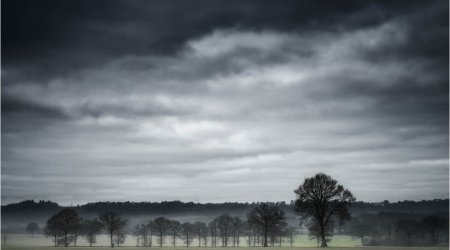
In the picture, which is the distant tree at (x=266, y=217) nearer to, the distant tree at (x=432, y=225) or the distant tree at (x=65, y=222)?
the distant tree at (x=65, y=222)

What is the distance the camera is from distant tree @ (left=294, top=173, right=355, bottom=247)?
9444 cm

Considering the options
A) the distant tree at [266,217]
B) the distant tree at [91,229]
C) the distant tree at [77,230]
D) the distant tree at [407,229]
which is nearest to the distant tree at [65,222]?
the distant tree at [77,230]

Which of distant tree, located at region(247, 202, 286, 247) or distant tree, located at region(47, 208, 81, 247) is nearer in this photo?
distant tree, located at region(247, 202, 286, 247)

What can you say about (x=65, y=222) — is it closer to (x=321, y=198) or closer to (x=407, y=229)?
(x=321, y=198)

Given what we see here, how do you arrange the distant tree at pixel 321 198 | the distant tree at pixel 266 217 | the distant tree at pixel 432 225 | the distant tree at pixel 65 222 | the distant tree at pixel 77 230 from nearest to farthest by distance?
the distant tree at pixel 321 198 < the distant tree at pixel 266 217 < the distant tree at pixel 65 222 < the distant tree at pixel 77 230 < the distant tree at pixel 432 225

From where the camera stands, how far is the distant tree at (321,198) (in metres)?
94.4

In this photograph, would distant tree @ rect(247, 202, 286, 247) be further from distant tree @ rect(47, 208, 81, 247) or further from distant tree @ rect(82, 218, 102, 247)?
distant tree @ rect(82, 218, 102, 247)

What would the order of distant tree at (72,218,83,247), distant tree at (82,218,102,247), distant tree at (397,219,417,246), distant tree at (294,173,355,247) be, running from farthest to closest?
distant tree at (82,218,102,247)
distant tree at (397,219,417,246)
distant tree at (72,218,83,247)
distant tree at (294,173,355,247)

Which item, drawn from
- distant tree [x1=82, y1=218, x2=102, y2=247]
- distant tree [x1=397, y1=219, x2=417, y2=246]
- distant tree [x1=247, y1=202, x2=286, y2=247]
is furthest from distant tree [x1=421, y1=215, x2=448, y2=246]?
distant tree [x1=82, y1=218, x2=102, y2=247]

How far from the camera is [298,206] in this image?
318ft

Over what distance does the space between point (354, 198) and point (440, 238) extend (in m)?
129

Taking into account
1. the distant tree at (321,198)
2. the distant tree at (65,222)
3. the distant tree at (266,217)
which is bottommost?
the distant tree at (65,222)

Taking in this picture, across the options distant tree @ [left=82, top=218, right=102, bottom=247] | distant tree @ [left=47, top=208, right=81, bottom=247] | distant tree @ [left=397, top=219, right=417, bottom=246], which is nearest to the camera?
distant tree @ [left=47, top=208, right=81, bottom=247]

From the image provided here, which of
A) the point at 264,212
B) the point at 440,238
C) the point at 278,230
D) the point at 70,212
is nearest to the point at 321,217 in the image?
the point at 264,212
